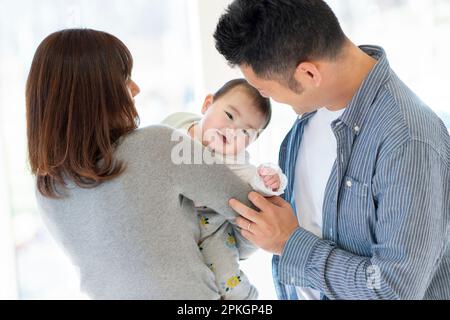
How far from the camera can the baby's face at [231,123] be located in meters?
1.70

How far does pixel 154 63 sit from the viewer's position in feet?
9.00

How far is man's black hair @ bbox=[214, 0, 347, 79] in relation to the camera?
1.32 meters

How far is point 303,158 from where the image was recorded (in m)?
1.61

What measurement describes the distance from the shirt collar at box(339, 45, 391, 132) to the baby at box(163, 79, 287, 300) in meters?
0.23

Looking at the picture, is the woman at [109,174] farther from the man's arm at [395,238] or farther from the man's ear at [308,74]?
the man's ear at [308,74]

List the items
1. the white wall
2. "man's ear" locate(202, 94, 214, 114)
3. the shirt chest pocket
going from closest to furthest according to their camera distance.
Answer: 1. the shirt chest pocket
2. "man's ear" locate(202, 94, 214, 114)
3. the white wall

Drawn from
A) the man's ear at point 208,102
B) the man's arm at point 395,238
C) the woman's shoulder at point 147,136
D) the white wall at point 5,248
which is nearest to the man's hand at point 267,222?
the man's arm at point 395,238

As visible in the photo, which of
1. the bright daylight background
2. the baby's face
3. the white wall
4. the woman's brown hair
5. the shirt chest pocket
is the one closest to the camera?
the woman's brown hair

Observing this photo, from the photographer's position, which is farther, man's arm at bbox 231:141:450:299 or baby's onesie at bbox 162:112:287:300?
baby's onesie at bbox 162:112:287:300

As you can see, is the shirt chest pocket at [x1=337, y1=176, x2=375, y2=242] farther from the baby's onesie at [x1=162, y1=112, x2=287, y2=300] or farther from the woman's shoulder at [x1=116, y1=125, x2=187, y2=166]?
the woman's shoulder at [x1=116, y1=125, x2=187, y2=166]

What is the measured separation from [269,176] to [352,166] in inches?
8.5

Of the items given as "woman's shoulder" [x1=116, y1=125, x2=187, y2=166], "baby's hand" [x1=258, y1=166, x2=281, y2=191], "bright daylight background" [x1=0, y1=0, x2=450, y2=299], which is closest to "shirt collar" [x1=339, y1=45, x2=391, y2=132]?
"baby's hand" [x1=258, y1=166, x2=281, y2=191]

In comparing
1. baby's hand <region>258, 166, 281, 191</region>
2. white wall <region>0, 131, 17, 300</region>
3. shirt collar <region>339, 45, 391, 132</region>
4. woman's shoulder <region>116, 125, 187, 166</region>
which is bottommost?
white wall <region>0, 131, 17, 300</region>
